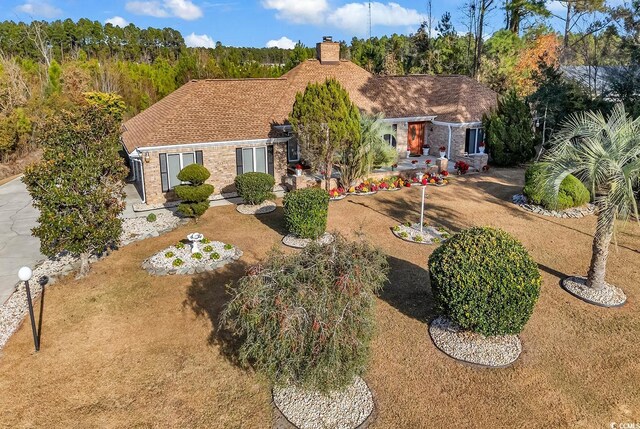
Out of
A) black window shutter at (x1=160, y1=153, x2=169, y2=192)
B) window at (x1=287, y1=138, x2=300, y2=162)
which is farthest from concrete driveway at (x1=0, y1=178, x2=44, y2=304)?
window at (x1=287, y1=138, x2=300, y2=162)

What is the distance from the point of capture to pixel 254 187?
18.3 metres

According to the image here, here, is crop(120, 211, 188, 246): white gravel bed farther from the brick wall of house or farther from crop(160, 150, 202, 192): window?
crop(160, 150, 202, 192): window

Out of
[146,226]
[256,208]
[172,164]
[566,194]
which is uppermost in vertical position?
[172,164]

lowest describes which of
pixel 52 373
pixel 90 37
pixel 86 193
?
pixel 52 373

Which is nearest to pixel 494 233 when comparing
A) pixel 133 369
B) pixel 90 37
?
pixel 133 369

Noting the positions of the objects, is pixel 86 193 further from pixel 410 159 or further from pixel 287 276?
pixel 410 159

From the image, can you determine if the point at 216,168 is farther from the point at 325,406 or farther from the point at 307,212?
the point at 325,406

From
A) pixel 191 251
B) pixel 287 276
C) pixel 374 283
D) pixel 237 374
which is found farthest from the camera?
pixel 191 251

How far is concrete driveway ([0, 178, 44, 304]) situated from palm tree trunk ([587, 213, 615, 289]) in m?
15.7

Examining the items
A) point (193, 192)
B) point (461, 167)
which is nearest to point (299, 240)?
point (193, 192)

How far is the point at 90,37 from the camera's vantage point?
272ft

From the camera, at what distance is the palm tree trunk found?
34.8 ft

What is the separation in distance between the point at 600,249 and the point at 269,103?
55.2 feet

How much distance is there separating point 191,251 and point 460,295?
28.9 ft
